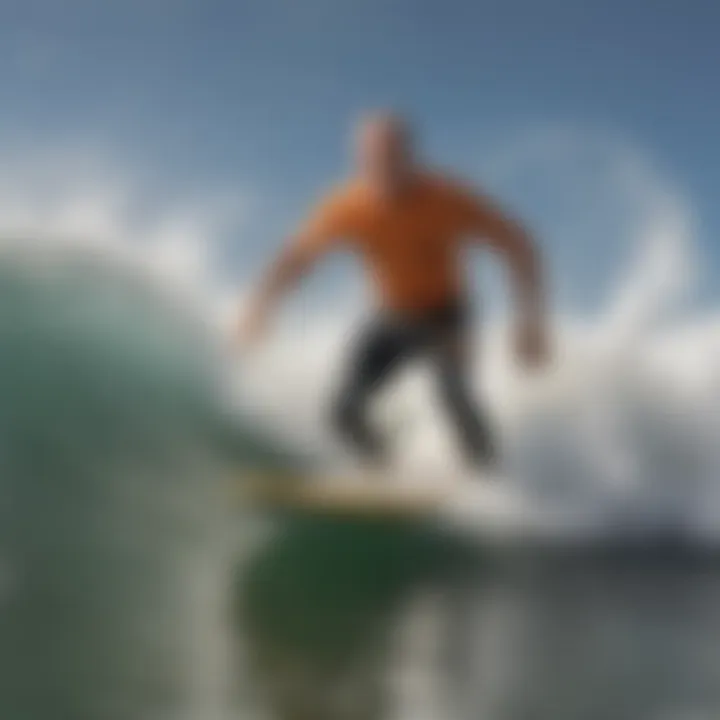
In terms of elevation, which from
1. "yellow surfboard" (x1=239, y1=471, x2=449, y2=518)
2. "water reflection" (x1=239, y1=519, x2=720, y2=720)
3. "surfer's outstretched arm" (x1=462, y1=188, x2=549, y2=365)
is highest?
"surfer's outstretched arm" (x1=462, y1=188, x2=549, y2=365)

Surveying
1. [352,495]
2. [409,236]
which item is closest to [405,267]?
[409,236]

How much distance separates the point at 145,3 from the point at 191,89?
0.10 m

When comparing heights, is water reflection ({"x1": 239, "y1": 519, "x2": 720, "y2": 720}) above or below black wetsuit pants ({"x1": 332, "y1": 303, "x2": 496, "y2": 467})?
below

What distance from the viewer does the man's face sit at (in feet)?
3.93

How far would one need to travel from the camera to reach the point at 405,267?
47.2 inches

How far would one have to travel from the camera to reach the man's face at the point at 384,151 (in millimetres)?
1199

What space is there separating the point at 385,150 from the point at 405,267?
115 millimetres

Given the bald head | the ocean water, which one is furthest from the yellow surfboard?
the bald head

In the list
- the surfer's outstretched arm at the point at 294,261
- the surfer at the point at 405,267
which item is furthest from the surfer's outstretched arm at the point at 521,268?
the surfer's outstretched arm at the point at 294,261

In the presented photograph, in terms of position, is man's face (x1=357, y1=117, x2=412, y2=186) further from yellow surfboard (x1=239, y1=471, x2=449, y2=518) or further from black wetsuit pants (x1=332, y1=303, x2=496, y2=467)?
yellow surfboard (x1=239, y1=471, x2=449, y2=518)

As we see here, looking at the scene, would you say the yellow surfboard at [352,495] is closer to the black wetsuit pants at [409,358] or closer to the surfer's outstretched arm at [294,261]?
the black wetsuit pants at [409,358]

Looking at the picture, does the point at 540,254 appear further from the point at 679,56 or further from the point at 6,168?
the point at 6,168

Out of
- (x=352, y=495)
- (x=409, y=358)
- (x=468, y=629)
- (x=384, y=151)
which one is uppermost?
(x=384, y=151)

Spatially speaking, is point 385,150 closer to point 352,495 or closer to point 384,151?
point 384,151
